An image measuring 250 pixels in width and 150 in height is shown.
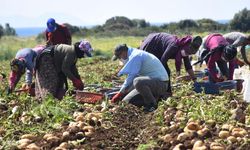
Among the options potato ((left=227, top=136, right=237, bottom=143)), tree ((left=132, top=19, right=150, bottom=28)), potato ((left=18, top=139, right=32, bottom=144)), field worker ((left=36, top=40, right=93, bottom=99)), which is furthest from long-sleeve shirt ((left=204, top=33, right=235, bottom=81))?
tree ((left=132, top=19, right=150, bottom=28))

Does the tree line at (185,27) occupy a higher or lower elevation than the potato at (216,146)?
lower

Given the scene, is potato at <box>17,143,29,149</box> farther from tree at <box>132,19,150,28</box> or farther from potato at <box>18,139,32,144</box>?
tree at <box>132,19,150,28</box>

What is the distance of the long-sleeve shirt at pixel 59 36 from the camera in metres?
9.25

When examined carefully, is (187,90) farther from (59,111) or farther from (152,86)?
(59,111)

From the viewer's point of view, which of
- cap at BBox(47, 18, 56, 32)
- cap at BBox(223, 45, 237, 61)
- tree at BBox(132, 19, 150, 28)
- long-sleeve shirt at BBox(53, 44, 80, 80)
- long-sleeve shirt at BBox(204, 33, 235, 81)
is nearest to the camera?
long-sleeve shirt at BBox(53, 44, 80, 80)

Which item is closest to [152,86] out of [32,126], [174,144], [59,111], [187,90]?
[187,90]

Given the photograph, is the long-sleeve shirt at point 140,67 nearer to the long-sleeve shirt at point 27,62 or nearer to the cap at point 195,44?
the cap at point 195,44

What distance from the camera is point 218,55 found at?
8.64 metres

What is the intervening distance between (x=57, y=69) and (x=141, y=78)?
1513mm

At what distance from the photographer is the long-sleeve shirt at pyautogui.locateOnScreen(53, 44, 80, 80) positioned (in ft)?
25.0

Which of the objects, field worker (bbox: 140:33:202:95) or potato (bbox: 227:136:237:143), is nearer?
potato (bbox: 227:136:237:143)

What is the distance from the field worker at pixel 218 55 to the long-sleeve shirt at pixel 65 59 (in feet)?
7.65

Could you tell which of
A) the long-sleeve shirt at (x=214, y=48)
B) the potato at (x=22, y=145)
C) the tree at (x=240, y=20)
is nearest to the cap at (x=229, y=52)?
the long-sleeve shirt at (x=214, y=48)

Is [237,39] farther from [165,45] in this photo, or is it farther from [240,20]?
[240,20]
